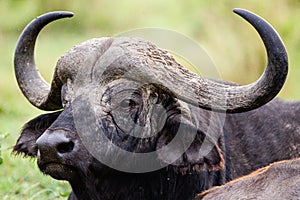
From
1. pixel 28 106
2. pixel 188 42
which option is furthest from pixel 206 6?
pixel 188 42

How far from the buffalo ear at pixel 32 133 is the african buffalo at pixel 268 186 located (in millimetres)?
2119

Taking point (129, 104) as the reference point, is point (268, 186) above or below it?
above

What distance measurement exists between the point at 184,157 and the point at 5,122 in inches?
275

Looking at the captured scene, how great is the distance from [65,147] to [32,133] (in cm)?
117

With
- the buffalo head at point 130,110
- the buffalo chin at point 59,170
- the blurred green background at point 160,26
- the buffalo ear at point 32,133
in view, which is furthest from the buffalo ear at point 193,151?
the blurred green background at point 160,26

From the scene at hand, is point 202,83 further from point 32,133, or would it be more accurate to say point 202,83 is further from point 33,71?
point 33,71

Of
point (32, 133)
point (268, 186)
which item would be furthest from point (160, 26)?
point (268, 186)

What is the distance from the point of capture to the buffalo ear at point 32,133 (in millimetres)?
7793

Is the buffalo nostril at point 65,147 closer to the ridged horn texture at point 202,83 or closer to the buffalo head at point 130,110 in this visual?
the buffalo head at point 130,110

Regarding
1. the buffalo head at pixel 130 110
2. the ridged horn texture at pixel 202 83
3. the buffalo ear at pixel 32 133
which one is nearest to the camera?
the ridged horn texture at pixel 202 83

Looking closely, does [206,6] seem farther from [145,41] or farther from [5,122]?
[145,41]

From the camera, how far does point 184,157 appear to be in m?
7.07

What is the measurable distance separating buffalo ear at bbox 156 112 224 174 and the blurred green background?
20.0ft

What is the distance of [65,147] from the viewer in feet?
22.2
